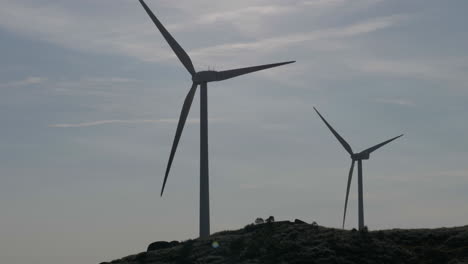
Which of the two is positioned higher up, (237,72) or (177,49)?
(177,49)

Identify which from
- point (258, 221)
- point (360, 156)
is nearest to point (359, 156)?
point (360, 156)

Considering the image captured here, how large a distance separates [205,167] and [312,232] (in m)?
22.3

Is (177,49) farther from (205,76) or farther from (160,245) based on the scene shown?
(160,245)

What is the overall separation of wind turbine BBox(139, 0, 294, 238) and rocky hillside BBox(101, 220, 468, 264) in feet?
17.8

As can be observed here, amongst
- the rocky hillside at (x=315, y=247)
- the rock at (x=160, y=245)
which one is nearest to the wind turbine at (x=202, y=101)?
the rocky hillside at (x=315, y=247)

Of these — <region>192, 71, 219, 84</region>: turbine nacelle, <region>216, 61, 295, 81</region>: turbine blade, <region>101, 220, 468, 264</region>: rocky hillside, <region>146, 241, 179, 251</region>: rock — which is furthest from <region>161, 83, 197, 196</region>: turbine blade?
<region>146, 241, 179, 251</region>: rock

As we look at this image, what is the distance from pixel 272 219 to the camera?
144 meters

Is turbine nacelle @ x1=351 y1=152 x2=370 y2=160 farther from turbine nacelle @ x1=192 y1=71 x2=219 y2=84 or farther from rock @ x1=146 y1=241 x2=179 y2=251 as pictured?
turbine nacelle @ x1=192 y1=71 x2=219 y2=84

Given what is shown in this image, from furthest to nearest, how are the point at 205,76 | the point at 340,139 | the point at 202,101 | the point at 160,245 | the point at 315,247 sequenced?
1. the point at 340,139
2. the point at 160,245
3. the point at 205,76
4. the point at 202,101
5. the point at 315,247

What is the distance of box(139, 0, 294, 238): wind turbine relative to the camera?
397ft

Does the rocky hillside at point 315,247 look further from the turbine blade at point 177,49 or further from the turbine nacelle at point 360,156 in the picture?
the turbine nacelle at point 360,156

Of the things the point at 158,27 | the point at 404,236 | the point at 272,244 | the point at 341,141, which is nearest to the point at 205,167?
the point at 272,244

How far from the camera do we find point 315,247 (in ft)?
395

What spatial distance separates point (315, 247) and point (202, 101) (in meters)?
26.2
